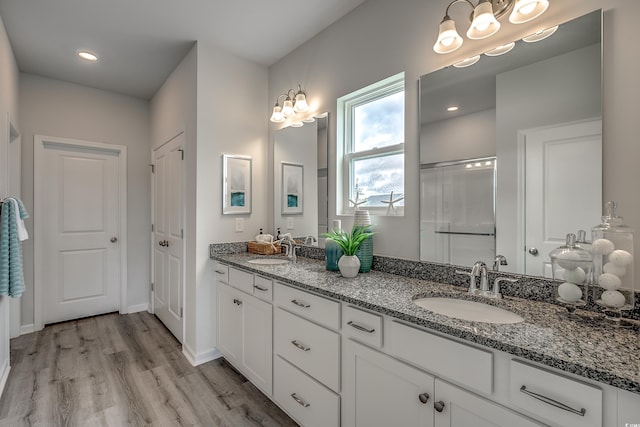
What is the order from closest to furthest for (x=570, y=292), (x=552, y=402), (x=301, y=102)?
(x=552, y=402) < (x=570, y=292) < (x=301, y=102)

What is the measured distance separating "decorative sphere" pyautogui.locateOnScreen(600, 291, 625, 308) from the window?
102 centimetres

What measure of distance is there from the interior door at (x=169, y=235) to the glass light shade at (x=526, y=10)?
254 centimetres

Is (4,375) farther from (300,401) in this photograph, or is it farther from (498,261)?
(498,261)

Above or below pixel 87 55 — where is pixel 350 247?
below

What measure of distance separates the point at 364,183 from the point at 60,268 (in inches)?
136

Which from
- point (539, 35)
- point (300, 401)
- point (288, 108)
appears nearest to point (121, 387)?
point (300, 401)

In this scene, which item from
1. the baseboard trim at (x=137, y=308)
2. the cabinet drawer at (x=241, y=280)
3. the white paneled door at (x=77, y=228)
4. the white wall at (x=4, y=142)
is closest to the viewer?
the cabinet drawer at (x=241, y=280)

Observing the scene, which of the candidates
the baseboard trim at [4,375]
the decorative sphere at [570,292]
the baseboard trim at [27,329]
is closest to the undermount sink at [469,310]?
the decorative sphere at [570,292]

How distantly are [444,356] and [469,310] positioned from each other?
40 centimetres

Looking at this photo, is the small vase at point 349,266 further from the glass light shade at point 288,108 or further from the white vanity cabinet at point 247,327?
the glass light shade at point 288,108

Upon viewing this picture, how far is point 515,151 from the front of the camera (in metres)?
1.40

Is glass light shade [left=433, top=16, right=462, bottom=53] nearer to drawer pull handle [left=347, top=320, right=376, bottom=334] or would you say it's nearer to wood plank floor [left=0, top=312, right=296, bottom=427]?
drawer pull handle [left=347, top=320, right=376, bottom=334]

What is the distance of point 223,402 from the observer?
6.59 feet

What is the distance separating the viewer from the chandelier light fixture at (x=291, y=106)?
2.45 meters
